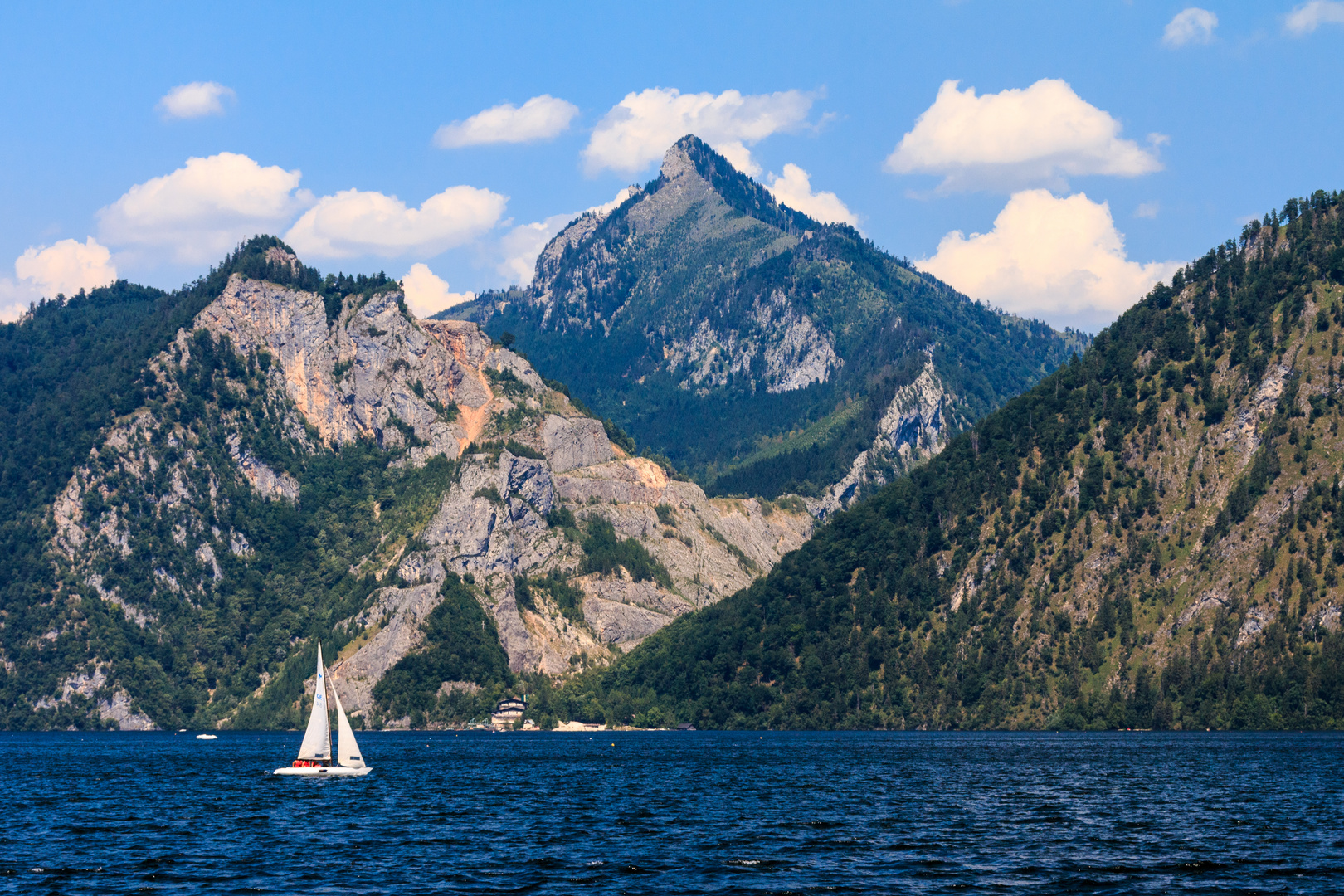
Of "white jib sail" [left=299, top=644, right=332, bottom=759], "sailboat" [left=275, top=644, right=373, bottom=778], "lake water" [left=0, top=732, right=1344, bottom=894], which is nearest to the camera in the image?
"lake water" [left=0, top=732, right=1344, bottom=894]

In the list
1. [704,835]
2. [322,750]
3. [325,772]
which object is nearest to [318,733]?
[322,750]

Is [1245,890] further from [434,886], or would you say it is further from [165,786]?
[165,786]

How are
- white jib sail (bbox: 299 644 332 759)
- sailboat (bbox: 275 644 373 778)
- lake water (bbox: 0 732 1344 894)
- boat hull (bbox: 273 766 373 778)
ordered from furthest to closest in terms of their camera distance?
boat hull (bbox: 273 766 373 778) → sailboat (bbox: 275 644 373 778) → white jib sail (bbox: 299 644 332 759) → lake water (bbox: 0 732 1344 894)

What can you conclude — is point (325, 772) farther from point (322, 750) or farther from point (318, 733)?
point (318, 733)

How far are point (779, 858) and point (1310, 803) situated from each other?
5943 cm

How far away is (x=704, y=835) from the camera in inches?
4473

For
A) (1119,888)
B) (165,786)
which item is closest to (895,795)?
(1119,888)

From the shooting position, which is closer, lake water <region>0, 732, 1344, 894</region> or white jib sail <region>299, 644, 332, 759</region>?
lake water <region>0, 732, 1344, 894</region>

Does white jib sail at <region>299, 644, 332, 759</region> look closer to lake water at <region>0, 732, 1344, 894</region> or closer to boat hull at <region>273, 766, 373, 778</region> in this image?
boat hull at <region>273, 766, 373, 778</region>

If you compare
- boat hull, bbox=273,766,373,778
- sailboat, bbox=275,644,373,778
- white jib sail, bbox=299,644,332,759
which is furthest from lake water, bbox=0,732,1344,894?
white jib sail, bbox=299,644,332,759

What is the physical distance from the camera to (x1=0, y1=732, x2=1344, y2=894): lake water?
3509 inches

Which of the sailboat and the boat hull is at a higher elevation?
the sailboat

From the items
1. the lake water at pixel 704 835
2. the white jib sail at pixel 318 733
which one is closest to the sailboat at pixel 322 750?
the white jib sail at pixel 318 733

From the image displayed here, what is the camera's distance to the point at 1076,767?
185 meters
